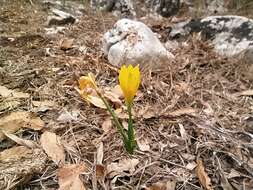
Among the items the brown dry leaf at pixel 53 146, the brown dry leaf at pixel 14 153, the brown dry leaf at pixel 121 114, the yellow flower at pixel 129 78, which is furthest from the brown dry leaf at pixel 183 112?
the brown dry leaf at pixel 14 153

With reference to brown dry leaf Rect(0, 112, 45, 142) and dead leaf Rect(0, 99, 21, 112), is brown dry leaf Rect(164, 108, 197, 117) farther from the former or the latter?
dead leaf Rect(0, 99, 21, 112)

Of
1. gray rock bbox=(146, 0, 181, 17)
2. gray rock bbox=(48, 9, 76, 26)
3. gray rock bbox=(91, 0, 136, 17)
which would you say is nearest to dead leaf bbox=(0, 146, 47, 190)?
gray rock bbox=(48, 9, 76, 26)

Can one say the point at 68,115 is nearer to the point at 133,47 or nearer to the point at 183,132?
the point at 183,132

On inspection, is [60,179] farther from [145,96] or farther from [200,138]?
[145,96]

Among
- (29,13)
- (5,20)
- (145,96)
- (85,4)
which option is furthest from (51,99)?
(85,4)

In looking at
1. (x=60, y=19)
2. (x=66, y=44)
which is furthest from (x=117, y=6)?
(x=66, y=44)

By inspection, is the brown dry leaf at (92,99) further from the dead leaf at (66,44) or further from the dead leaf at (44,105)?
the dead leaf at (66,44)
